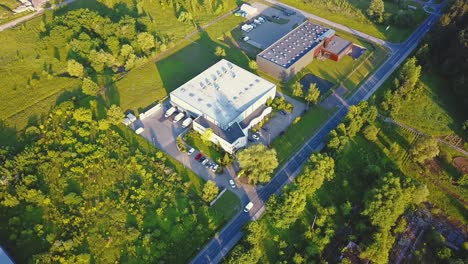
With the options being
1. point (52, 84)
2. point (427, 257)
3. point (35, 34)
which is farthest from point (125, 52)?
point (427, 257)

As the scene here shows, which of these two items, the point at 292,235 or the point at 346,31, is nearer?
the point at 292,235

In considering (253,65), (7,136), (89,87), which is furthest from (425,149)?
(7,136)

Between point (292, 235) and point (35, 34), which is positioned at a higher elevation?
point (35, 34)

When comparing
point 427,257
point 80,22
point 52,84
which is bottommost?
point 427,257

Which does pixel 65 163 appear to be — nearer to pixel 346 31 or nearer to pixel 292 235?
pixel 292 235

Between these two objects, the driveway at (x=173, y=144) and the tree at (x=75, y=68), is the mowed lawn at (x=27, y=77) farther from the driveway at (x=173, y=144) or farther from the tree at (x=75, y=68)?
the driveway at (x=173, y=144)

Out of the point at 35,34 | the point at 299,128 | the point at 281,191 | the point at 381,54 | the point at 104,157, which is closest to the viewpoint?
the point at 281,191

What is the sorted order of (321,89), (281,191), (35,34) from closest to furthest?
1. (281,191)
2. (321,89)
3. (35,34)
